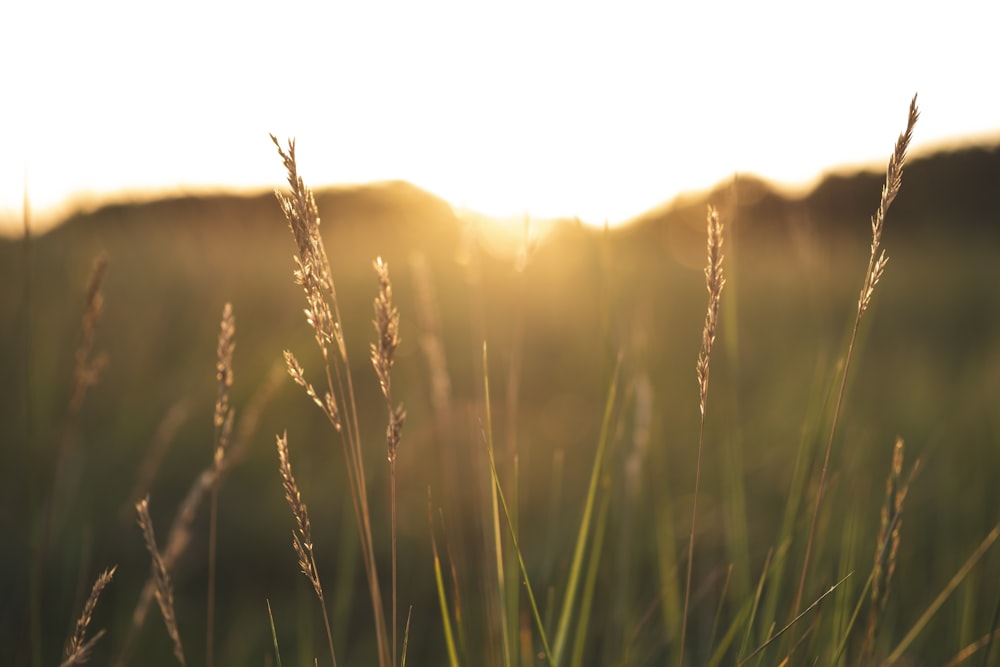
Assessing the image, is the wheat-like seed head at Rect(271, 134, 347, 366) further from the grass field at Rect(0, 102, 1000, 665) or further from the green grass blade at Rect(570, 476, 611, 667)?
the green grass blade at Rect(570, 476, 611, 667)

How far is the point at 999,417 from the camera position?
1.99m

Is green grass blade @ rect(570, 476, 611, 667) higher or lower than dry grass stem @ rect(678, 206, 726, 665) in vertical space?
lower

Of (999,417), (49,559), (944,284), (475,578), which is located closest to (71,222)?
(49,559)

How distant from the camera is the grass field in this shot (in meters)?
0.94

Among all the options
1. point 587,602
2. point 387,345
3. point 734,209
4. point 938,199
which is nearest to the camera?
point 387,345

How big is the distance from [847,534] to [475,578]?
1.22 m

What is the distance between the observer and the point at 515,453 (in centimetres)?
85

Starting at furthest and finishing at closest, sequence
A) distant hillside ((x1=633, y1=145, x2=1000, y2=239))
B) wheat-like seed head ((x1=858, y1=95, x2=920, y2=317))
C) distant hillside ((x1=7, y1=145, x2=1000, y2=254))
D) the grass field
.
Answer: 1. distant hillside ((x1=633, y1=145, x2=1000, y2=239))
2. distant hillside ((x1=7, y1=145, x2=1000, y2=254))
3. the grass field
4. wheat-like seed head ((x1=858, y1=95, x2=920, y2=317))

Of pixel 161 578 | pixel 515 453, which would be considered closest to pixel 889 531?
pixel 515 453

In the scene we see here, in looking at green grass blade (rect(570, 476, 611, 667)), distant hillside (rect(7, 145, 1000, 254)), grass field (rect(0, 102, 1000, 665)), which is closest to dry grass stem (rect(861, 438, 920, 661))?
grass field (rect(0, 102, 1000, 665))

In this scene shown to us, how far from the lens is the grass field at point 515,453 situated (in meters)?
0.94

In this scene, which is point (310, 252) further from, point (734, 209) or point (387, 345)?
point (734, 209)

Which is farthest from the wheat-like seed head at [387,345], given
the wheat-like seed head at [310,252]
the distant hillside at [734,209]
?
the distant hillside at [734,209]

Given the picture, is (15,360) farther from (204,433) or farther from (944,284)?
(944,284)
